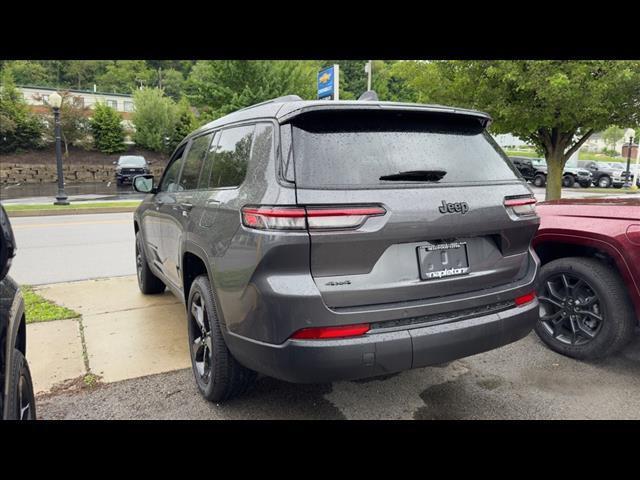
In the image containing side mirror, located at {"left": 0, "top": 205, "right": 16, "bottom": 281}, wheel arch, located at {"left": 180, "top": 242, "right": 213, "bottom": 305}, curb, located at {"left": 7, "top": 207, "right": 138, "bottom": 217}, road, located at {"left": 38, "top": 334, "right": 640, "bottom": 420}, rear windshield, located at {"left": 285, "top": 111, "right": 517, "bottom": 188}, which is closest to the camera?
side mirror, located at {"left": 0, "top": 205, "right": 16, "bottom": 281}

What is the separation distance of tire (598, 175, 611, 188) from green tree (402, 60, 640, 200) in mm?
23367

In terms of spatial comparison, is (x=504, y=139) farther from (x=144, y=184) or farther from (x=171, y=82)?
(x=171, y=82)

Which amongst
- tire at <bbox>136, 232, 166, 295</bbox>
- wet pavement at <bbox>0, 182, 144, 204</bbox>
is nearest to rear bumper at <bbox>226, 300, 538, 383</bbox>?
tire at <bbox>136, 232, 166, 295</bbox>

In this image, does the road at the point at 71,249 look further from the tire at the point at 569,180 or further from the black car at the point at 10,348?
the tire at the point at 569,180

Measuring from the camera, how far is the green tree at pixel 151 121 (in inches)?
1410

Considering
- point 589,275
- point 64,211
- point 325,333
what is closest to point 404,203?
point 325,333

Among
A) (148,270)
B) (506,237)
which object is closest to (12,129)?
(148,270)

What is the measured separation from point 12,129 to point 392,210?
36.7 m

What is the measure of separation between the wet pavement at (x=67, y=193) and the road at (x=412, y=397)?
740 inches

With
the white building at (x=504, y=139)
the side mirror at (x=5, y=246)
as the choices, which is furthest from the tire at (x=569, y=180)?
the side mirror at (x=5, y=246)

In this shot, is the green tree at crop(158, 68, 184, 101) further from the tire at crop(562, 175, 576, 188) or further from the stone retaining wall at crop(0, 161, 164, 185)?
the tire at crop(562, 175, 576, 188)

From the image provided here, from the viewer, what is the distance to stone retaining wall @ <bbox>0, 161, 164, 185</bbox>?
30.5 meters

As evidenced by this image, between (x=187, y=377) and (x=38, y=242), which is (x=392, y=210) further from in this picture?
(x=38, y=242)
